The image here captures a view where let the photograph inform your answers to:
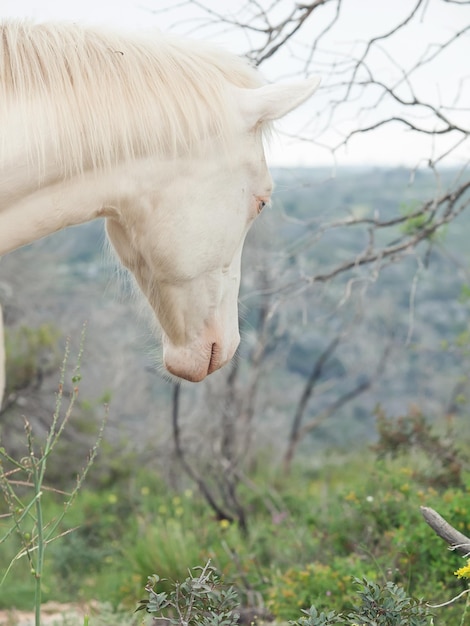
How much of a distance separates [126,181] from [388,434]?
Answer: 3.31 metres

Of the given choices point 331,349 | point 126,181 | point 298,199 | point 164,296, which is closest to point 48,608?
point 164,296

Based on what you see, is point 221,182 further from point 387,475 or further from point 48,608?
point 48,608

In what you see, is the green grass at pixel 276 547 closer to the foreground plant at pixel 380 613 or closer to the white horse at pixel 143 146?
the foreground plant at pixel 380 613

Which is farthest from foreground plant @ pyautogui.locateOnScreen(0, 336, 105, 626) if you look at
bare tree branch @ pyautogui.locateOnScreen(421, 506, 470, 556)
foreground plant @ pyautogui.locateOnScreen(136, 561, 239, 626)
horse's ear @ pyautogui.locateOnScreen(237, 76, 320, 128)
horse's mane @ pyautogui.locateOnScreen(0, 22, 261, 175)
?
bare tree branch @ pyautogui.locateOnScreen(421, 506, 470, 556)

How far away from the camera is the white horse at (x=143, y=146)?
2025 millimetres

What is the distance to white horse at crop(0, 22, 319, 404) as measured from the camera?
2.03 metres

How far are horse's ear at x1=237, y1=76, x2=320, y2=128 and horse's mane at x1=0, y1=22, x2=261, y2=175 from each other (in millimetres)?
48

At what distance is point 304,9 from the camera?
11.8 feet

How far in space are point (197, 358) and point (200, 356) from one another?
0.01m

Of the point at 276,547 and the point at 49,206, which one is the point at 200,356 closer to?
the point at 49,206

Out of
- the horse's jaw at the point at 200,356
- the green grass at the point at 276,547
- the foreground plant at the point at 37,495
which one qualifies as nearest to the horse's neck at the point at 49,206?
the foreground plant at the point at 37,495

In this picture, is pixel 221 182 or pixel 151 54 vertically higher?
pixel 151 54

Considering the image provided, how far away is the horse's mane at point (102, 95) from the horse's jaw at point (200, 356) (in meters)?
0.54

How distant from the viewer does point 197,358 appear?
2348 millimetres
